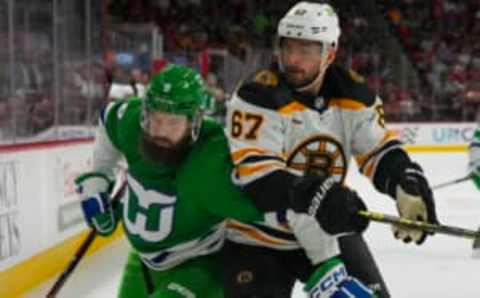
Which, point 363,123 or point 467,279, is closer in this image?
point 363,123

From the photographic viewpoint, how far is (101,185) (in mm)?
2525

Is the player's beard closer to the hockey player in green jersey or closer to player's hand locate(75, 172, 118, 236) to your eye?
the hockey player in green jersey

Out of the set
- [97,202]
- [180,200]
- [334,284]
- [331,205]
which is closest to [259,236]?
[180,200]

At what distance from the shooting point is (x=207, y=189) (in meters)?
2.03

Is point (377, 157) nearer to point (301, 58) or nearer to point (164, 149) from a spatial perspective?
point (301, 58)

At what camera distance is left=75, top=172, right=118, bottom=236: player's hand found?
2496 millimetres

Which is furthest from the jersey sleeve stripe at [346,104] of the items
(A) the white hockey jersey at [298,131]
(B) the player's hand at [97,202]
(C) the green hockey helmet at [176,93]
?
(B) the player's hand at [97,202]

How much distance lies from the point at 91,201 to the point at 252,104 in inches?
27.9

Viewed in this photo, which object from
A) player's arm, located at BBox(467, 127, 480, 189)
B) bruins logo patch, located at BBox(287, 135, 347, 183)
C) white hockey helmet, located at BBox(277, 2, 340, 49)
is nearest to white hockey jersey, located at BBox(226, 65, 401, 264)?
bruins logo patch, located at BBox(287, 135, 347, 183)

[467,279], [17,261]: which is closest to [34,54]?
[17,261]

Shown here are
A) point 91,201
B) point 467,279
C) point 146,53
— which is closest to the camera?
point 91,201

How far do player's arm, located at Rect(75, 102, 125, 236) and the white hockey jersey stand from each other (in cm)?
46

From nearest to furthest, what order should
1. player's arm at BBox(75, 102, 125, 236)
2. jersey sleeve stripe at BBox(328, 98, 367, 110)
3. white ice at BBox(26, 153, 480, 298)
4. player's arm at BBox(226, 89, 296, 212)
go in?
player's arm at BBox(226, 89, 296, 212), jersey sleeve stripe at BBox(328, 98, 367, 110), player's arm at BBox(75, 102, 125, 236), white ice at BBox(26, 153, 480, 298)

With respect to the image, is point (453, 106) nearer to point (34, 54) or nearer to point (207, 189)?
point (34, 54)
